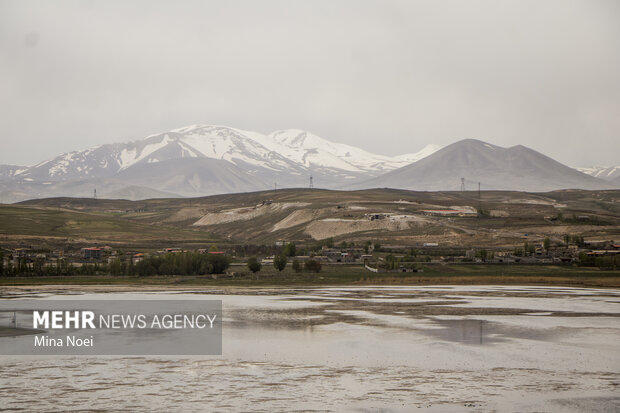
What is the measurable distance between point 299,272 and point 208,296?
32.8 meters

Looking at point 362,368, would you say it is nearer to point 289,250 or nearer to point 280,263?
point 280,263

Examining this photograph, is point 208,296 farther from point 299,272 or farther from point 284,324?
point 299,272

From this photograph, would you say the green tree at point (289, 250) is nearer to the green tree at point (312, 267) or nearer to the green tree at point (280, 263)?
the green tree at point (280, 263)

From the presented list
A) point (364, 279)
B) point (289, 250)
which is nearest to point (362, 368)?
point (364, 279)

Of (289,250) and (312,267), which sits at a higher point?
(289,250)

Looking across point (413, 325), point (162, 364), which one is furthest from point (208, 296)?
point (162, 364)

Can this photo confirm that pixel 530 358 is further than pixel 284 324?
No

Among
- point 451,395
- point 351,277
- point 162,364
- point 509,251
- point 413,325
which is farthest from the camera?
point 509,251

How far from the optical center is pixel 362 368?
137 feet

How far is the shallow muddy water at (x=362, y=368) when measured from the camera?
3391cm

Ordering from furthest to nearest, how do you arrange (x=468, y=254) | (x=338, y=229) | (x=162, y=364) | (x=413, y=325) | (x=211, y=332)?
(x=338, y=229) → (x=468, y=254) → (x=413, y=325) → (x=211, y=332) → (x=162, y=364)

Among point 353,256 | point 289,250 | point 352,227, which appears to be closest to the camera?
point 353,256

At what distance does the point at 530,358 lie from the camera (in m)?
44.4

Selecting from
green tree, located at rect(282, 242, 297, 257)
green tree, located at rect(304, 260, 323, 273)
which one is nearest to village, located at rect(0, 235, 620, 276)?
green tree, located at rect(282, 242, 297, 257)
